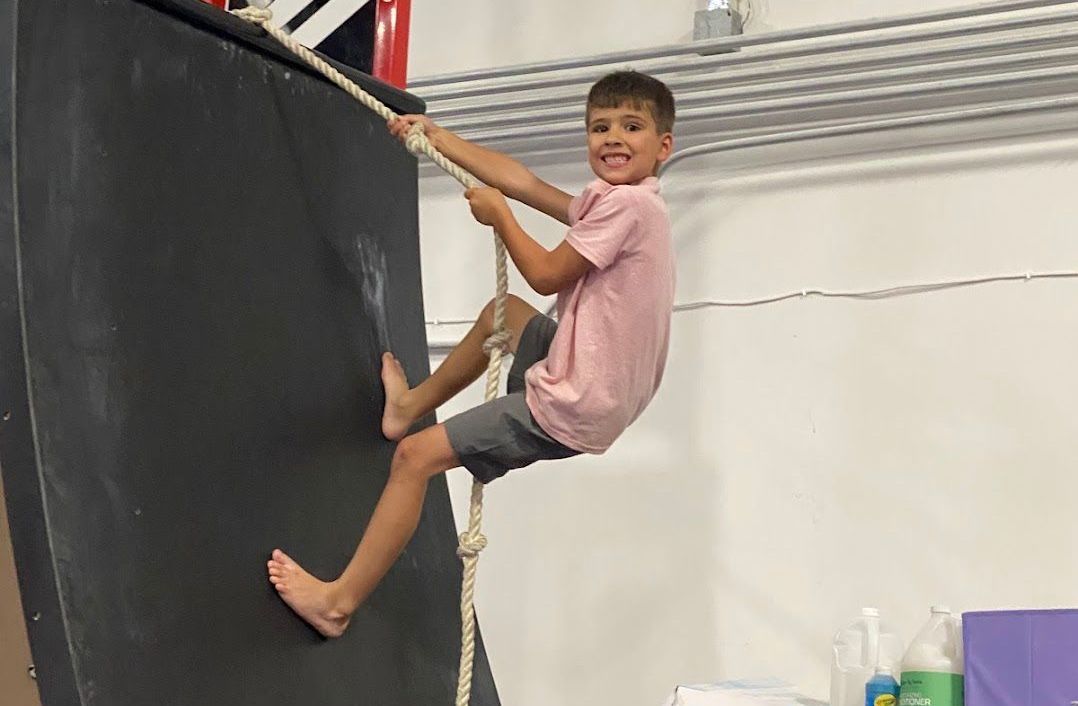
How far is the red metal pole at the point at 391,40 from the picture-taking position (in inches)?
76.2

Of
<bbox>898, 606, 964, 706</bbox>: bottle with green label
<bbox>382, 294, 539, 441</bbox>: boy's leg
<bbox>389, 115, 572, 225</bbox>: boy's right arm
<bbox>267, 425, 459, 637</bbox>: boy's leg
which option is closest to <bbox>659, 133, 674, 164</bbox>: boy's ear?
<bbox>389, 115, 572, 225</bbox>: boy's right arm

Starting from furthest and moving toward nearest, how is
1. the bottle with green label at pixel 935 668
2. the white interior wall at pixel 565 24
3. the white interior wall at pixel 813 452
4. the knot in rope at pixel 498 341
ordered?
the white interior wall at pixel 565 24
the white interior wall at pixel 813 452
the bottle with green label at pixel 935 668
the knot in rope at pixel 498 341

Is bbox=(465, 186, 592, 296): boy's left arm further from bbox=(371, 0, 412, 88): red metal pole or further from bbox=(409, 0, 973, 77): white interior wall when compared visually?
bbox=(409, 0, 973, 77): white interior wall

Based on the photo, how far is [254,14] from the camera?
1.63 m

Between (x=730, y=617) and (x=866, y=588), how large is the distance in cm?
23

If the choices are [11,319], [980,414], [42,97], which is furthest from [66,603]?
[980,414]

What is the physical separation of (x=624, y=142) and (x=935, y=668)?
2.55 feet

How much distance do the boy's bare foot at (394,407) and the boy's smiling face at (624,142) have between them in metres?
0.40

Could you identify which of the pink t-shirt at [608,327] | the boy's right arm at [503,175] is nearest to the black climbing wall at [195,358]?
the boy's right arm at [503,175]

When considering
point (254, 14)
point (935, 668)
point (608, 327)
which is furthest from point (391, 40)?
point (935, 668)

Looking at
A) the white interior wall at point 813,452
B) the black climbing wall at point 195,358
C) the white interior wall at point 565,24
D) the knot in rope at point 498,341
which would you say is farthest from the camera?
the white interior wall at point 565,24

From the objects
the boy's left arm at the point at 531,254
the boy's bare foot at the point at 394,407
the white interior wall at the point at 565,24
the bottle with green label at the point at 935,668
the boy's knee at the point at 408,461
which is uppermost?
the white interior wall at the point at 565,24

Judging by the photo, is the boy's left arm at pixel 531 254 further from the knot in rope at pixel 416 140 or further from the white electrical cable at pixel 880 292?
the white electrical cable at pixel 880 292

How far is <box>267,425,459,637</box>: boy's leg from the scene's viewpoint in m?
1.61
